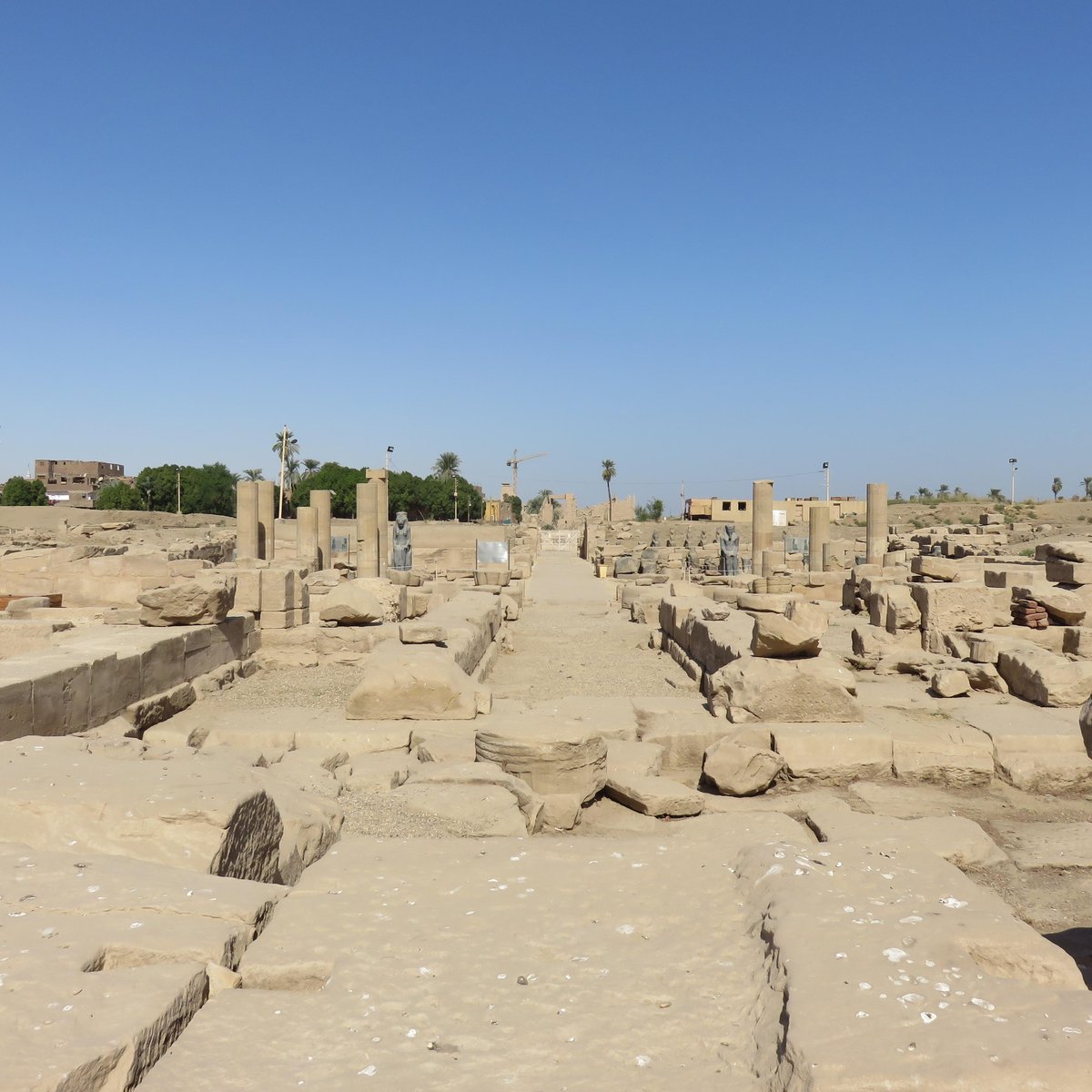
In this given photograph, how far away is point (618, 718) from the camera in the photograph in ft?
21.3

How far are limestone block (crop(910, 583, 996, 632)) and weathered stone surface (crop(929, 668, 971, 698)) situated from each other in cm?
226

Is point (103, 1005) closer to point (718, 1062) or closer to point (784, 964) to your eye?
point (718, 1062)

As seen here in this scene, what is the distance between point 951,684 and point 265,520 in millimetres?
19002

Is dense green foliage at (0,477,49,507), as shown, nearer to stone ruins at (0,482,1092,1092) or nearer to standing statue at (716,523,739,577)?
standing statue at (716,523,739,577)

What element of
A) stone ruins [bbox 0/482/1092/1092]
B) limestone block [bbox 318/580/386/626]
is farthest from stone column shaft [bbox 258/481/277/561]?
limestone block [bbox 318/580/386/626]

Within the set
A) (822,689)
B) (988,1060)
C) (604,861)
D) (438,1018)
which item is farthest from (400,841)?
(822,689)

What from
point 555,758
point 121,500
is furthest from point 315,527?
point 121,500

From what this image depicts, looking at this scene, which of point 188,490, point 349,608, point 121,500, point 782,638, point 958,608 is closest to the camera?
point 782,638

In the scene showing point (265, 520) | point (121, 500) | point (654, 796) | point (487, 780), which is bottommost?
point (654, 796)

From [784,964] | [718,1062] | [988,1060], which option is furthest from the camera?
[784,964]

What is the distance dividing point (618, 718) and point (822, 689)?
1.52 metres

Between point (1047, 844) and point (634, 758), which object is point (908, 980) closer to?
point (1047, 844)

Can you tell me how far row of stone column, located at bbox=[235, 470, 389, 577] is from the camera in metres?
21.7

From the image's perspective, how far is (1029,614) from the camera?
948 centimetres
